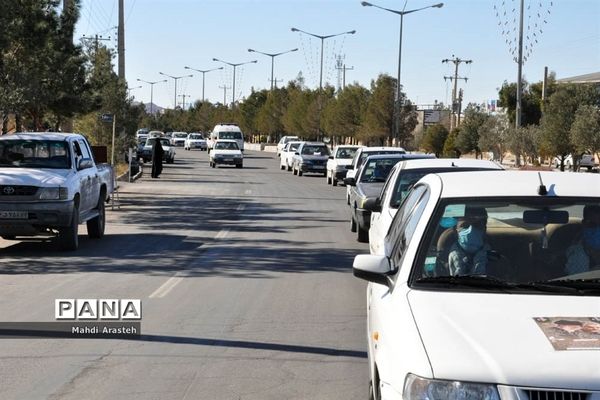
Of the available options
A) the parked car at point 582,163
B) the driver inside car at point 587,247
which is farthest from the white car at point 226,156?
the driver inside car at point 587,247

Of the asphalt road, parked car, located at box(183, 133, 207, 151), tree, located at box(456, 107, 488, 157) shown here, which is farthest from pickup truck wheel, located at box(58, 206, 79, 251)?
parked car, located at box(183, 133, 207, 151)

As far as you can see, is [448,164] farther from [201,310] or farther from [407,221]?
[407,221]

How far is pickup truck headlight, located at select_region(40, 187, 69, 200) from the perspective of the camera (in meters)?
15.5

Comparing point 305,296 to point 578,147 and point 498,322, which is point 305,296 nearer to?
point 498,322

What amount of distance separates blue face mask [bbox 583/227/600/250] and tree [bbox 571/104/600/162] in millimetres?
41507

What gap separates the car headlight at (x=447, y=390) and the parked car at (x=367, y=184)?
1251cm

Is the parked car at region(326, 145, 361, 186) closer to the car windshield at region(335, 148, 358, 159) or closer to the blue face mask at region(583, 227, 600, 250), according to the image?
the car windshield at region(335, 148, 358, 159)

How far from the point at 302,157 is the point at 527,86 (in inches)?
1966

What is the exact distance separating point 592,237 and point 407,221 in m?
1.19

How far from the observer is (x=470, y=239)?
5613mm

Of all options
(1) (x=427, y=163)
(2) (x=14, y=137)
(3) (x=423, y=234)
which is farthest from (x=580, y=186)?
(2) (x=14, y=137)

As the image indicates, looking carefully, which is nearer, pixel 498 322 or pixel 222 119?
pixel 498 322

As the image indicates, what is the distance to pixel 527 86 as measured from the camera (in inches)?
3634

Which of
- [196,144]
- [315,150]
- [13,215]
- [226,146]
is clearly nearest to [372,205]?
[13,215]
